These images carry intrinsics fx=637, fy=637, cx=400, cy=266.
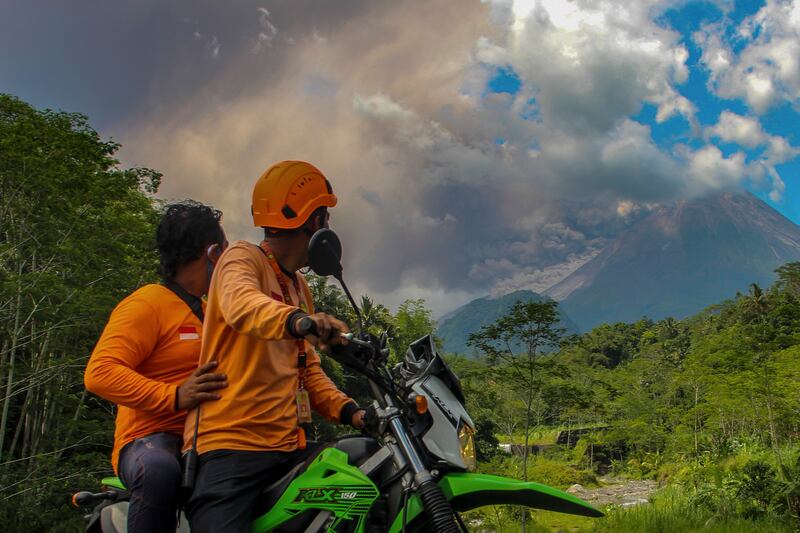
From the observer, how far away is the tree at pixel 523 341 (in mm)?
13992

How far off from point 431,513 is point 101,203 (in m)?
14.9

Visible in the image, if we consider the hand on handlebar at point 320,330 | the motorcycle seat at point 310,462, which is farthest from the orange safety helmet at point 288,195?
the motorcycle seat at point 310,462

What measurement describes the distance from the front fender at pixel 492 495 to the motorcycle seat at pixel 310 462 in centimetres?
25

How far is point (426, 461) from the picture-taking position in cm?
202

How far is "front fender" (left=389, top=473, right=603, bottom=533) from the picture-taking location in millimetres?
1962

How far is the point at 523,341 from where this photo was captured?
14469 mm

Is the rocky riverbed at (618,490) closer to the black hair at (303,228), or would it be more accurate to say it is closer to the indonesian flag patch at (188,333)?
the indonesian flag patch at (188,333)

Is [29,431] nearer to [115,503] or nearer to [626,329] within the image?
[115,503]

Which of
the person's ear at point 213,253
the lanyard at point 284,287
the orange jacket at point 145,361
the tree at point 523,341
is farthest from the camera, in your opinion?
the tree at point 523,341

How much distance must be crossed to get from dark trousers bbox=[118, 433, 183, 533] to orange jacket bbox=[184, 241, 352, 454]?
166mm

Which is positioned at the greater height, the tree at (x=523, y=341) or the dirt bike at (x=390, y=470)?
the tree at (x=523, y=341)

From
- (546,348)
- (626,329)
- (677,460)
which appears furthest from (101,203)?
(626,329)

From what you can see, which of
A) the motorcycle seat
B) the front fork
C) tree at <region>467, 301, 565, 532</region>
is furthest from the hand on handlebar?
tree at <region>467, 301, 565, 532</region>

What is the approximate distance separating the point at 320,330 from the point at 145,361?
1384mm
